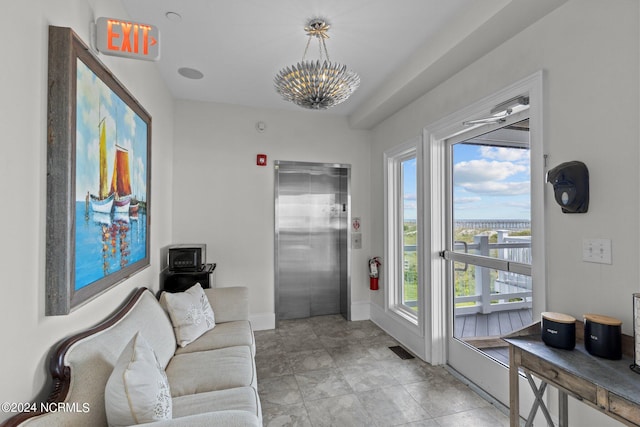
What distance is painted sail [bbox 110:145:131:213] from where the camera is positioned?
1.87 m

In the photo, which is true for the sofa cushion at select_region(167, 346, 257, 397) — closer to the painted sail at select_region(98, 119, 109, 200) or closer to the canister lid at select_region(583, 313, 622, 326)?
the painted sail at select_region(98, 119, 109, 200)

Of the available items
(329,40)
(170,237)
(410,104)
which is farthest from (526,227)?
(170,237)

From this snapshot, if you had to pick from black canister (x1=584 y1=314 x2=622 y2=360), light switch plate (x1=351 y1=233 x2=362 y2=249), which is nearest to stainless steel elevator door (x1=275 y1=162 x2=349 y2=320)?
light switch plate (x1=351 y1=233 x2=362 y2=249)

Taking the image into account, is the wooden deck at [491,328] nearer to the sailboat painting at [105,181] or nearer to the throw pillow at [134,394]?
the throw pillow at [134,394]

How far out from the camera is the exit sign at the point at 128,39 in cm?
157

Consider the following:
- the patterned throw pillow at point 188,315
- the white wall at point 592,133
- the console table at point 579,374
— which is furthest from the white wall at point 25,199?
the white wall at point 592,133

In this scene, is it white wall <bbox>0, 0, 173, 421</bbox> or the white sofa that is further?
the white sofa

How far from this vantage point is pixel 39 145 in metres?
1.21

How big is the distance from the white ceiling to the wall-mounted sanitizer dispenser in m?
0.98

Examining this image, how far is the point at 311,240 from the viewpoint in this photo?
442 centimetres

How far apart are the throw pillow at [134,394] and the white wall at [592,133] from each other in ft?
7.16

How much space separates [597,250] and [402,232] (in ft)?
7.40

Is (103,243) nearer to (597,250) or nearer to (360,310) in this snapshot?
(597,250)

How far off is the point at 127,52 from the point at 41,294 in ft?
3.97
